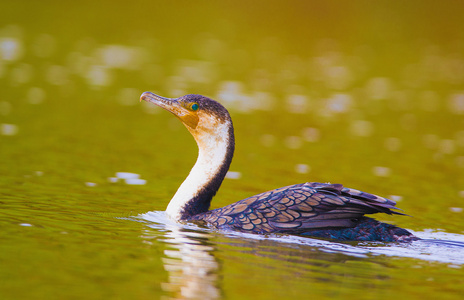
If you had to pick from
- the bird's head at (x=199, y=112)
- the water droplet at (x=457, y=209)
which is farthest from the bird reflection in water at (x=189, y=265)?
the water droplet at (x=457, y=209)

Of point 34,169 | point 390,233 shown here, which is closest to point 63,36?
point 34,169

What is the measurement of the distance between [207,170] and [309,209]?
1.72 metres

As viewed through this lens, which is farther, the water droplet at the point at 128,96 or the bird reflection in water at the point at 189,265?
the water droplet at the point at 128,96

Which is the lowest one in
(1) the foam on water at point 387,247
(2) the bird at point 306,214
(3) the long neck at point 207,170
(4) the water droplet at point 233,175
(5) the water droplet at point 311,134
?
(1) the foam on water at point 387,247

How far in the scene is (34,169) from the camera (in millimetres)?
12906

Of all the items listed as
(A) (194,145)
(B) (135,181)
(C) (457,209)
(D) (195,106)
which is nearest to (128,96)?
(A) (194,145)

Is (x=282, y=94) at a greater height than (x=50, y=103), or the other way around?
(x=282, y=94)

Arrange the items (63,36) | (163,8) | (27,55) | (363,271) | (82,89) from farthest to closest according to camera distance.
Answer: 1. (163,8)
2. (63,36)
3. (27,55)
4. (82,89)
5. (363,271)

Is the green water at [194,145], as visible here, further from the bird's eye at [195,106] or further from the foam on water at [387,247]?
the bird's eye at [195,106]

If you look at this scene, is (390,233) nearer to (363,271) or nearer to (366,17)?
(363,271)

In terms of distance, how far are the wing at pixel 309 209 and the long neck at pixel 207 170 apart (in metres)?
0.92

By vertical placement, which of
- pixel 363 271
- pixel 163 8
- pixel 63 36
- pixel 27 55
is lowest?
pixel 363 271

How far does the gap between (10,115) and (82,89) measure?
4881 millimetres

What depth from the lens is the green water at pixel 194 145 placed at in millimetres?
7828
